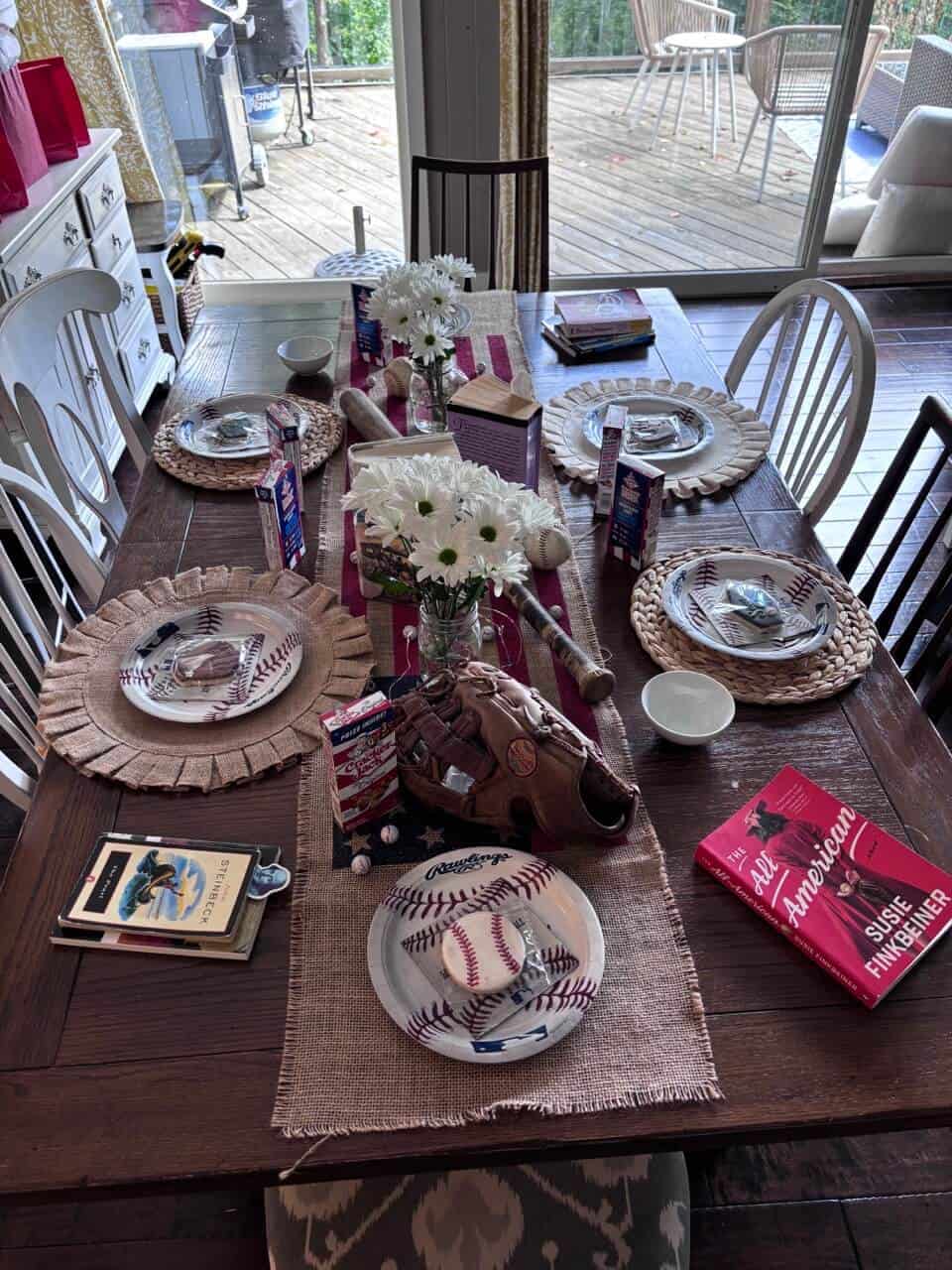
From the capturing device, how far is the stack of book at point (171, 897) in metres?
0.97

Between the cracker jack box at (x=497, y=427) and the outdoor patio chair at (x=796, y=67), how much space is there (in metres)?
2.78

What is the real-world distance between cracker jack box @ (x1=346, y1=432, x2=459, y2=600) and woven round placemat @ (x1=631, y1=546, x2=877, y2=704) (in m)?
0.33

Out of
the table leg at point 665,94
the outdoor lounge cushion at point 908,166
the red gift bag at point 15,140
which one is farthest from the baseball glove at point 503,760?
the outdoor lounge cushion at point 908,166

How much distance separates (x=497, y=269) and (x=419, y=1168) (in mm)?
3233

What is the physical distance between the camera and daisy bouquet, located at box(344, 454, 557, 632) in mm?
1021

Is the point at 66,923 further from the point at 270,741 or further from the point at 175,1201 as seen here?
the point at 175,1201

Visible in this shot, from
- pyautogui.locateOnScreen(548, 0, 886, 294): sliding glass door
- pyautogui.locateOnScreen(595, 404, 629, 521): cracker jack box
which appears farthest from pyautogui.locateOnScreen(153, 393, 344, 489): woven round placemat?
pyautogui.locateOnScreen(548, 0, 886, 294): sliding glass door

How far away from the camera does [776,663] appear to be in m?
1.28

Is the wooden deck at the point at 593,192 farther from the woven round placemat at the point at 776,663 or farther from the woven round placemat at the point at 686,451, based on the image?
the woven round placemat at the point at 776,663

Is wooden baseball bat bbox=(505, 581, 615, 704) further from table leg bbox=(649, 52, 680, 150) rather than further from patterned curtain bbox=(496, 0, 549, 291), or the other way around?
table leg bbox=(649, 52, 680, 150)

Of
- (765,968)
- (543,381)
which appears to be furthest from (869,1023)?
(543,381)

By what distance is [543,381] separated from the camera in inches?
74.7

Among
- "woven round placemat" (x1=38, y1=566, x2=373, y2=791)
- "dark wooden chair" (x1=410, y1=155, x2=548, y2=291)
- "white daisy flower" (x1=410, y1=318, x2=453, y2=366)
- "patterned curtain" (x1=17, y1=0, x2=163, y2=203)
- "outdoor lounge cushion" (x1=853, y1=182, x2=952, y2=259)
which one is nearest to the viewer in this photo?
"woven round placemat" (x1=38, y1=566, x2=373, y2=791)

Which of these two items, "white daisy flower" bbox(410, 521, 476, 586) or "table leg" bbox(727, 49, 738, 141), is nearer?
"white daisy flower" bbox(410, 521, 476, 586)
